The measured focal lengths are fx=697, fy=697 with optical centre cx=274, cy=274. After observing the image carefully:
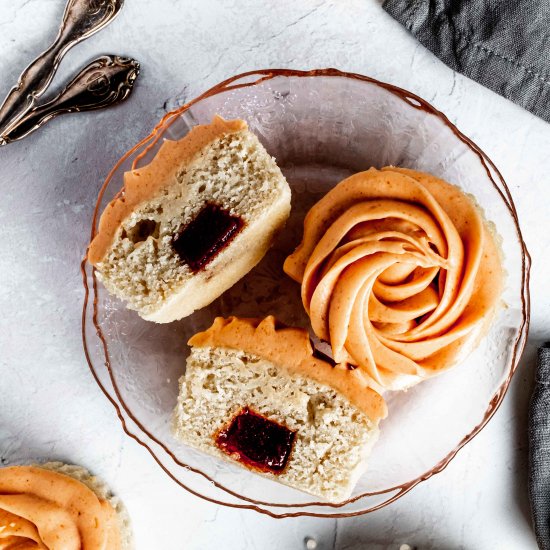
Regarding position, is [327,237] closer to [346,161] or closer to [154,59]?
[346,161]

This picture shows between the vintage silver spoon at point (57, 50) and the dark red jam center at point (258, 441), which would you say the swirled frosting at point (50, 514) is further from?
the vintage silver spoon at point (57, 50)

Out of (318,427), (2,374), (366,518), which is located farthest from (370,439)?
(2,374)

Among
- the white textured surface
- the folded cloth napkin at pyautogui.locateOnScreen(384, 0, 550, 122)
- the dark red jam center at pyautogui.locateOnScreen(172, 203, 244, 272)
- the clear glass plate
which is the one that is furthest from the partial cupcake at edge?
the folded cloth napkin at pyautogui.locateOnScreen(384, 0, 550, 122)

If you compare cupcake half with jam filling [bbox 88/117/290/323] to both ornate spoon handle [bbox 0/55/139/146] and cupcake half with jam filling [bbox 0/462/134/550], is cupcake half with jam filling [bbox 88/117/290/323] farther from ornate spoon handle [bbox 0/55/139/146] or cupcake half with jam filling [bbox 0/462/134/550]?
cupcake half with jam filling [bbox 0/462/134/550]

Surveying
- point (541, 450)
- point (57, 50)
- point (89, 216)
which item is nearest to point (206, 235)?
point (89, 216)

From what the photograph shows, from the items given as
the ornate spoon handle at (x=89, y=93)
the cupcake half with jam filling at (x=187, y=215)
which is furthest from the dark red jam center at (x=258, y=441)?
the ornate spoon handle at (x=89, y=93)

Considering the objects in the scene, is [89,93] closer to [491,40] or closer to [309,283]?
[309,283]
